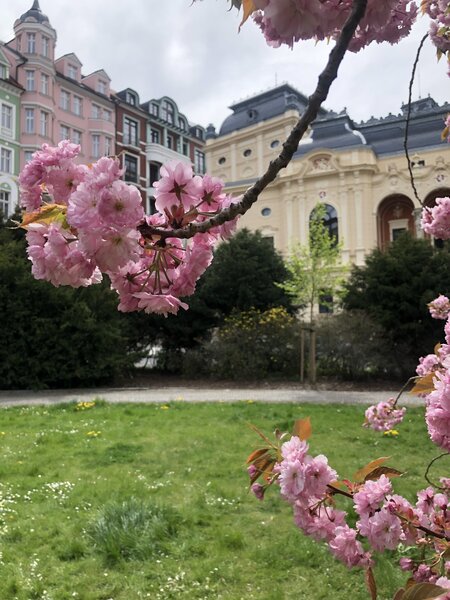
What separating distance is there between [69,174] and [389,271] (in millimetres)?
13638

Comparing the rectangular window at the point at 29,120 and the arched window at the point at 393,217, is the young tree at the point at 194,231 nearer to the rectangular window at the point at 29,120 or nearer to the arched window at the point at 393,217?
the rectangular window at the point at 29,120

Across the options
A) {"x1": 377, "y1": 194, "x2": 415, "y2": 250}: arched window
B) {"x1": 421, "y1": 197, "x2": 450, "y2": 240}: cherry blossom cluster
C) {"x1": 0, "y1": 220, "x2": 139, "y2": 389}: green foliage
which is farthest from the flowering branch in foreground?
{"x1": 377, "y1": 194, "x2": 415, "y2": 250}: arched window

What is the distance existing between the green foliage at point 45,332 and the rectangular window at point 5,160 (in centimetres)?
1536

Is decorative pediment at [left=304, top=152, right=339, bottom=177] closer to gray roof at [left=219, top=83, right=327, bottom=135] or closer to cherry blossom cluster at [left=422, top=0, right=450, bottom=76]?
gray roof at [left=219, top=83, right=327, bottom=135]

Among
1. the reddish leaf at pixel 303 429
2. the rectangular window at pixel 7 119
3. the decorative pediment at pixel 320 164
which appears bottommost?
the reddish leaf at pixel 303 429

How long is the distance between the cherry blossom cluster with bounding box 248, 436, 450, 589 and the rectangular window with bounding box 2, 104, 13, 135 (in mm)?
29168

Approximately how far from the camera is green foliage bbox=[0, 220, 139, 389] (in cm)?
1214

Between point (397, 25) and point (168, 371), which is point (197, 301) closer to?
point (168, 371)

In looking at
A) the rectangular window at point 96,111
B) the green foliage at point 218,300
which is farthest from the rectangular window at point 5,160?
the green foliage at point 218,300

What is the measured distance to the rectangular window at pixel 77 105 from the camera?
31.4m

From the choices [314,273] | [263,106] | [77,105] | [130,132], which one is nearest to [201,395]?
[314,273]

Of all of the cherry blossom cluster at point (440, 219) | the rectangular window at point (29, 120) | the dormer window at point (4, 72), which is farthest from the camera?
the rectangular window at point (29, 120)

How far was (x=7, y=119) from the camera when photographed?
27.0 metres

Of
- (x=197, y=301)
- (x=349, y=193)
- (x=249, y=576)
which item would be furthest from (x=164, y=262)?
(x=349, y=193)
